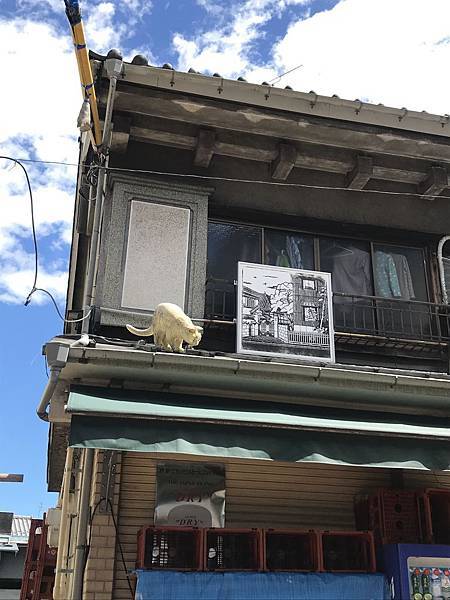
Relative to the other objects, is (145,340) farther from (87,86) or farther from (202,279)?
(87,86)

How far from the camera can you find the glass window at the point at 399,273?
31.1ft

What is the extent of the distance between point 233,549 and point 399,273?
16.8 ft

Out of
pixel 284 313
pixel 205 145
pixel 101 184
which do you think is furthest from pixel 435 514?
pixel 101 184

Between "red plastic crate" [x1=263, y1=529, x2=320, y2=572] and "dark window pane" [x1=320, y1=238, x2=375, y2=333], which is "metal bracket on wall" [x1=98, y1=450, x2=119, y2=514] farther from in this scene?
"dark window pane" [x1=320, y1=238, x2=375, y2=333]

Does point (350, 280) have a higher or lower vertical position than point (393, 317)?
higher

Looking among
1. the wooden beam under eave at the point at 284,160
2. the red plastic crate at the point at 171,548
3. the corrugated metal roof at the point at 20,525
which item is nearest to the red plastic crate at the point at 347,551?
the red plastic crate at the point at 171,548

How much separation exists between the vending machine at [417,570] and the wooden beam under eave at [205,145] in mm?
5712

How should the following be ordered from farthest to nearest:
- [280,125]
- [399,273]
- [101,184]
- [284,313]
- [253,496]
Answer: [399,273], [280,125], [101,184], [284,313], [253,496]

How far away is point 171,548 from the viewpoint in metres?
6.57

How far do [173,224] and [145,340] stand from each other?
72.3 inches

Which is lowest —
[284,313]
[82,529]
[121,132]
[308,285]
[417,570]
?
[417,570]

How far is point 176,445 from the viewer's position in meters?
6.20

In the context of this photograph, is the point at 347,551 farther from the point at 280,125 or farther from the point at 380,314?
the point at 280,125

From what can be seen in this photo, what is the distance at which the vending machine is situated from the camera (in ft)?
21.2
